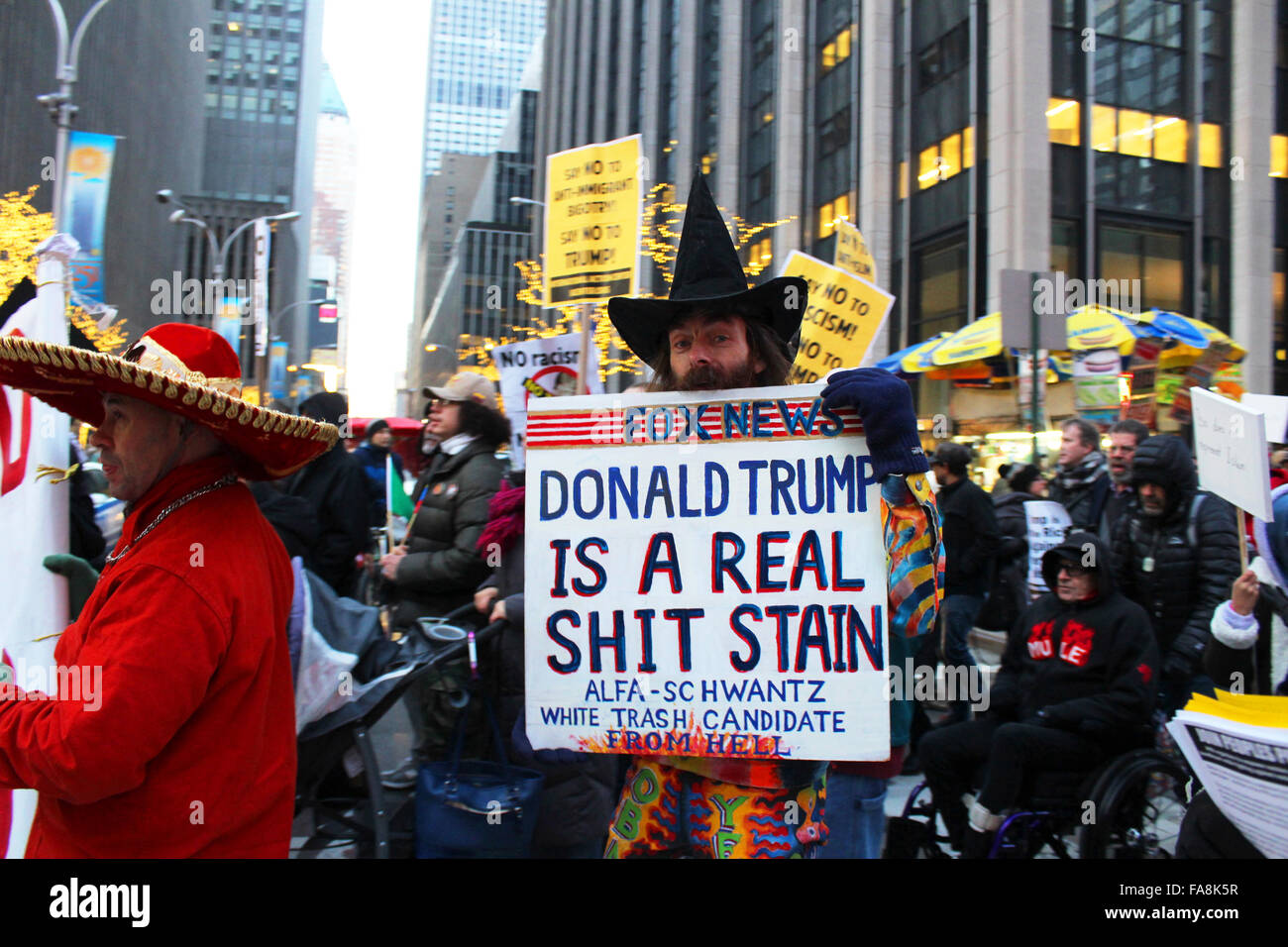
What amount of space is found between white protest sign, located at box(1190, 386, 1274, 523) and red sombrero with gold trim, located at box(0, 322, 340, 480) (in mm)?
2757

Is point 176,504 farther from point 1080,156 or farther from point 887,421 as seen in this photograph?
point 1080,156

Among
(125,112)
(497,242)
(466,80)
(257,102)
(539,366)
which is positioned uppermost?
(466,80)

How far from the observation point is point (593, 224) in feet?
20.9

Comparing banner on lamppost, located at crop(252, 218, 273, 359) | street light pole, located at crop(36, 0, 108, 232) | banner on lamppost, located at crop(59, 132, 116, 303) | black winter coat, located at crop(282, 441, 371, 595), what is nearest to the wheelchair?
black winter coat, located at crop(282, 441, 371, 595)

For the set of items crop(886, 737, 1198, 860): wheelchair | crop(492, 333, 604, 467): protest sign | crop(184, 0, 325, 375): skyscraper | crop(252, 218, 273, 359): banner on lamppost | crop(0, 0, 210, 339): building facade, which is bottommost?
crop(886, 737, 1198, 860): wheelchair

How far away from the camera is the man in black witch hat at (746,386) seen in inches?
86.9

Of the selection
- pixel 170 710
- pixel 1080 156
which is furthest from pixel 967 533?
pixel 1080 156

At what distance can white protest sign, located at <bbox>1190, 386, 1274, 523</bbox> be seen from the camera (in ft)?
9.48

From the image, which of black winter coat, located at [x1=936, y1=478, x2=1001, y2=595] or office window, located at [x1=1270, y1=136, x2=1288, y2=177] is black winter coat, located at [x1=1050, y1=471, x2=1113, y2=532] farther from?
office window, located at [x1=1270, y1=136, x2=1288, y2=177]

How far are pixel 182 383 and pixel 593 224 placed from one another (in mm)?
4740

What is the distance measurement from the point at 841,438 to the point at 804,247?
28679 millimetres

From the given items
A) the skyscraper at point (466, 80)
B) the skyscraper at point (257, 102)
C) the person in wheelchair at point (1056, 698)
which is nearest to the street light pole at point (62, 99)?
the person in wheelchair at point (1056, 698)

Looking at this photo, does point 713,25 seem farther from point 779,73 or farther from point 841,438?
point 841,438

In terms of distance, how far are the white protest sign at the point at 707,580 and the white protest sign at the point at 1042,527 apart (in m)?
4.44
